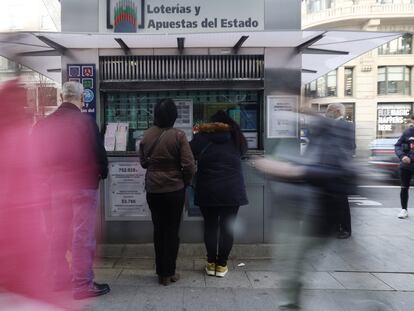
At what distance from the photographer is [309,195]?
3.41 meters

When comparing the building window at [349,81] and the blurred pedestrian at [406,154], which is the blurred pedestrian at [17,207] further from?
the building window at [349,81]

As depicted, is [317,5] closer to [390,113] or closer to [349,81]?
Result: [349,81]

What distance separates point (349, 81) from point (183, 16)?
2978 cm

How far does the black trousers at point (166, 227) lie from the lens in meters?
4.55

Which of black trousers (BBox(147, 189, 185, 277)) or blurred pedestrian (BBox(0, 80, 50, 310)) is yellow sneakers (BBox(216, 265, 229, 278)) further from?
blurred pedestrian (BBox(0, 80, 50, 310))

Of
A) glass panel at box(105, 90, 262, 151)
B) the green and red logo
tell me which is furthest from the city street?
the green and red logo

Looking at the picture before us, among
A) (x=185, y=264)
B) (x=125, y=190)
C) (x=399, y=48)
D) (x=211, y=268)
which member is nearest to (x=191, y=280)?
(x=211, y=268)

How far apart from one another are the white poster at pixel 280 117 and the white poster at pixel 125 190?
1.71 m

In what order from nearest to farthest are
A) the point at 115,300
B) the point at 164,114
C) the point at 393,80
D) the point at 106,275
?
the point at 115,300
the point at 164,114
the point at 106,275
the point at 393,80

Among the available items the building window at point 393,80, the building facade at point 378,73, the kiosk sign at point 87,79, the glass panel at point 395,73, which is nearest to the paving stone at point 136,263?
the kiosk sign at point 87,79

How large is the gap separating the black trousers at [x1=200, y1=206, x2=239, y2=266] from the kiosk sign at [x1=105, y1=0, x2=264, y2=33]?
2.02m

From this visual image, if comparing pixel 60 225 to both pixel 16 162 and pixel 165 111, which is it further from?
pixel 16 162

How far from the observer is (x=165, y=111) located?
4.55 meters

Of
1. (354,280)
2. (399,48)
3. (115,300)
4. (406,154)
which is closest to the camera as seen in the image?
(115,300)
